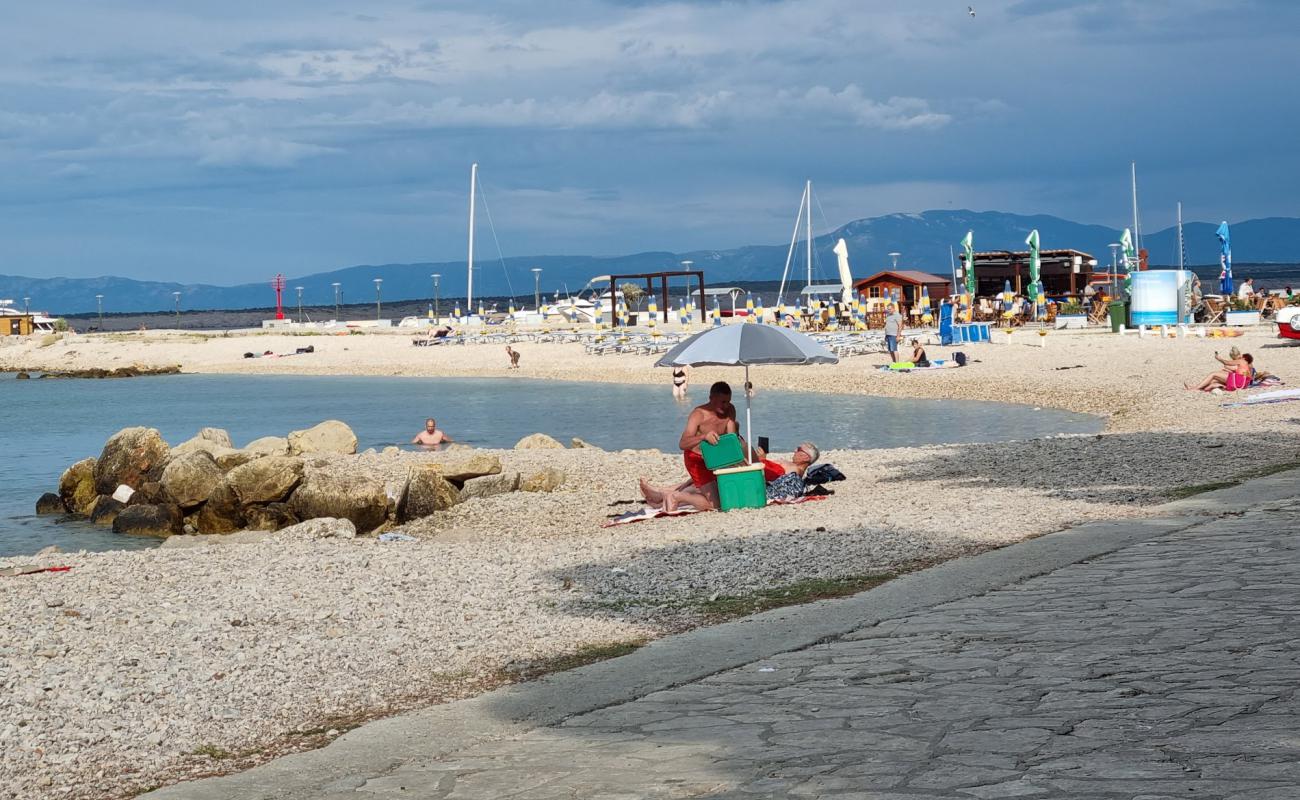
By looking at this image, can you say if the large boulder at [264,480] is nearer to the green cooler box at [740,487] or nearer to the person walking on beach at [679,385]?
the green cooler box at [740,487]

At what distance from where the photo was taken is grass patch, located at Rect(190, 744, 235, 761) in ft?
16.5

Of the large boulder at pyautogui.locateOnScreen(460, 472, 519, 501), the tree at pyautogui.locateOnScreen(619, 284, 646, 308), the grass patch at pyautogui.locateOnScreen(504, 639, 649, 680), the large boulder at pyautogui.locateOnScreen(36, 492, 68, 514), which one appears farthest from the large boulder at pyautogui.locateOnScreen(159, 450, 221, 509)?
the tree at pyautogui.locateOnScreen(619, 284, 646, 308)

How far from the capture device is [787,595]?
7.48m

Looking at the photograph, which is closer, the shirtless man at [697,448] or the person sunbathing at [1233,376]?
the shirtless man at [697,448]

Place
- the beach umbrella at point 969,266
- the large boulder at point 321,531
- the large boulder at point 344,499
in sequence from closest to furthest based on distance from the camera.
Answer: the large boulder at point 321,531 < the large boulder at point 344,499 < the beach umbrella at point 969,266

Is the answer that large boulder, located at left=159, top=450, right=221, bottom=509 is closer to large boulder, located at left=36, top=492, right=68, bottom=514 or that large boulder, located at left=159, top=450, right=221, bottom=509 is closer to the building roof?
large boulder, located at left=36, top=492, right=68, bottom=514

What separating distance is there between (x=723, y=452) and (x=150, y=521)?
7.26 metres

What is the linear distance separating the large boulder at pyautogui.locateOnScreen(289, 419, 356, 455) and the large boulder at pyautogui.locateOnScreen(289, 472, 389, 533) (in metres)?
6.10

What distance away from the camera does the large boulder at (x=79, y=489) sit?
59.0ft

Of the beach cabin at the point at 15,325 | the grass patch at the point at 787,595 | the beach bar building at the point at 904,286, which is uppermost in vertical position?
the beach cabin at the point at 15,325

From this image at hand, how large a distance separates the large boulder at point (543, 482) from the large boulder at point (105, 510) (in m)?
5.18

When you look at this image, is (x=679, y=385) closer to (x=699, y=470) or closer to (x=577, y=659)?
(x=699, y=470)

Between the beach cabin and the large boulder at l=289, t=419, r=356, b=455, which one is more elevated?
the beach cabin

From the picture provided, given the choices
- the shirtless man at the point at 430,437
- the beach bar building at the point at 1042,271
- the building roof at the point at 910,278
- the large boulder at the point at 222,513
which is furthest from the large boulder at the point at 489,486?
the building roof at the point at 910,278
